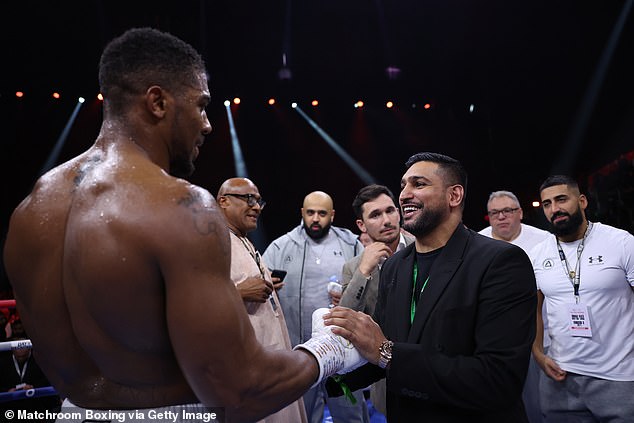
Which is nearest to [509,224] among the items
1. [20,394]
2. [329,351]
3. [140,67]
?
[329,351]

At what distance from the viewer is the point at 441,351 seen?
1458mm

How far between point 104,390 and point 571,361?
2510 mm

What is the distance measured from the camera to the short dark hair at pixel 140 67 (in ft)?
3.67

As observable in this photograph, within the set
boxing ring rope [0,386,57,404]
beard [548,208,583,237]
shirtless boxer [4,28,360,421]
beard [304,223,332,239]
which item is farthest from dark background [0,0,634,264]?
shirtless boxer [4,28,360,421]

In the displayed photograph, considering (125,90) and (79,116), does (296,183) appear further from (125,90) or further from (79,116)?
(125,90)

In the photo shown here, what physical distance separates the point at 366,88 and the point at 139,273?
8.92 meters

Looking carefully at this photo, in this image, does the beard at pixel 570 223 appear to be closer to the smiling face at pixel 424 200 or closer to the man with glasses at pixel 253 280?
the smiling face at pixel 424 200

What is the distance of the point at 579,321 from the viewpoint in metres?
2.55

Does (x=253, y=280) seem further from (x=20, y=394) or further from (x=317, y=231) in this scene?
(x=317, y=231)

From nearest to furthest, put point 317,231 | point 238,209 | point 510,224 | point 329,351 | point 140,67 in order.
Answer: point 140,67
point 329,351
point 238,209
point 510,224
point 317,231

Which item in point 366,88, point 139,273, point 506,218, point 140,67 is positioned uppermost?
point 366,88

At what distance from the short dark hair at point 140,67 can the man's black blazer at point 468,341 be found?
1.05m

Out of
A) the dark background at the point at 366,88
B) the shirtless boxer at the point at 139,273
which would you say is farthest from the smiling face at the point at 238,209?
the dark background at the point at 366,88

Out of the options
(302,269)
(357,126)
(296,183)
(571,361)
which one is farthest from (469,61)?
(571,361)
